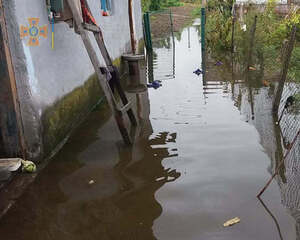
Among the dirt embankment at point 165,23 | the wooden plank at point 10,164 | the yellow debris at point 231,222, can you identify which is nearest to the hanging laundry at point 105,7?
the wooden plank at point 10,164

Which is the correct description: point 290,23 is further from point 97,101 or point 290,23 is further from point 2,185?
point 2,185

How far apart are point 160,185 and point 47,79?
225cm

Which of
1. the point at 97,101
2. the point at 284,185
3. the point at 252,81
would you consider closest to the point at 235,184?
the point at 284,185

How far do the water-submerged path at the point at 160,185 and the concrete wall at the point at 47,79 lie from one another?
39 cm

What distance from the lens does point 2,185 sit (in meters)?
4.23

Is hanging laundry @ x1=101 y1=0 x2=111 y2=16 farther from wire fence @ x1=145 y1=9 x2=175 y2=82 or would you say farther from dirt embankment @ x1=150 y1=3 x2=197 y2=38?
dirt embankment @ x1=150 y1=3 x2=197 y2=38

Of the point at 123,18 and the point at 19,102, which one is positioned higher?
the point at 123,18

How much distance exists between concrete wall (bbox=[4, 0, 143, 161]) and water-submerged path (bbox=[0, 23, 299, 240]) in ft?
1.27

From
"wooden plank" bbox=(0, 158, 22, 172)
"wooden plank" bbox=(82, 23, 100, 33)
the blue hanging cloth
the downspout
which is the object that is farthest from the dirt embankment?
"wooden plank" bbox=(0, 158, 22, 172)

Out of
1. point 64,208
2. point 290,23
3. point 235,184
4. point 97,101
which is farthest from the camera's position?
point 290,23

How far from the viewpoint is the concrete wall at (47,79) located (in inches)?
170

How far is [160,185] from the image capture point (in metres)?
4.19

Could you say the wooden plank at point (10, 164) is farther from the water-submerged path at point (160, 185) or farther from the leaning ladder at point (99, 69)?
the leaning ladder at point (99, 69)

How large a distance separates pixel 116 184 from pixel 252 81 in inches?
220
